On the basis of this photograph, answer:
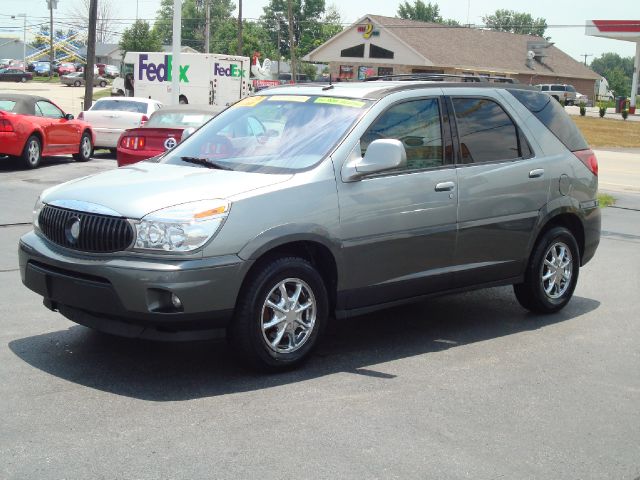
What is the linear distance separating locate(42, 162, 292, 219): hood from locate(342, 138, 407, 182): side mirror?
46 cm

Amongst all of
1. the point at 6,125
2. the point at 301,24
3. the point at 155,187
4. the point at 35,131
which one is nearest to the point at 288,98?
the point at 155,187

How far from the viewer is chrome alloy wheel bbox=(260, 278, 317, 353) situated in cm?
586

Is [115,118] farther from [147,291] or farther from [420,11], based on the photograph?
[420,11]

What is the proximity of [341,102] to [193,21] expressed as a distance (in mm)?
143520

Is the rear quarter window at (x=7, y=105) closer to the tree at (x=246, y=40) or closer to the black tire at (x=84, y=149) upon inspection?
the black tire at (x=84, y=149)

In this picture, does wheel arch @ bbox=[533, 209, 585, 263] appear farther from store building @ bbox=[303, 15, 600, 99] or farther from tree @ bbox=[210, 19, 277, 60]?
tree @ bbox=[210, 19, 277, 60]

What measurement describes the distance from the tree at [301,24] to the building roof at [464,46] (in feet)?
146

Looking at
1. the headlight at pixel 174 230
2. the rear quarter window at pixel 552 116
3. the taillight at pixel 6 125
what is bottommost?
the taillight at pixel 6 125

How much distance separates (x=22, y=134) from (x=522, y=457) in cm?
1585

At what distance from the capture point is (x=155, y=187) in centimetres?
585

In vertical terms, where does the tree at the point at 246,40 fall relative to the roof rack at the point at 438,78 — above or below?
above

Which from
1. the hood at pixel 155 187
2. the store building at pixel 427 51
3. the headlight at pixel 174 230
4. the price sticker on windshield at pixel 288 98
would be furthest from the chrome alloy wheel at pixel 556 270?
the store building at pixel 427 51

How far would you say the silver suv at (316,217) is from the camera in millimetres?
5523

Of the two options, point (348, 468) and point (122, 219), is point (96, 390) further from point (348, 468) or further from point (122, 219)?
point (348, 468)
